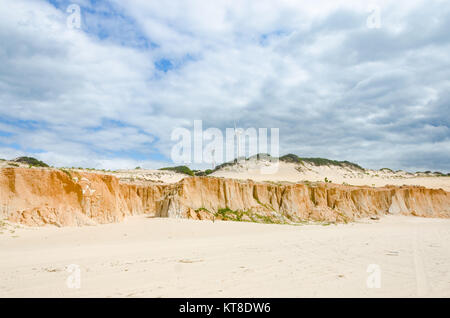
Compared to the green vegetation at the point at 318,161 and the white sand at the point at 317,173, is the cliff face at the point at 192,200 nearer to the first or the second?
the white sand at the point at 317,173

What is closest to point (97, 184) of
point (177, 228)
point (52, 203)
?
point (52, 203)

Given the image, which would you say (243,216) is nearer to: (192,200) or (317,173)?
(192,200)

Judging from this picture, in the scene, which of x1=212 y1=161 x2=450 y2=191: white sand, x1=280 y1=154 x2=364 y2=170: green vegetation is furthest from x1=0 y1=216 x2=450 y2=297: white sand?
x1=280 y1=154 x2=364 y2=170: green vegetation

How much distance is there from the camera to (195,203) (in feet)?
81.7

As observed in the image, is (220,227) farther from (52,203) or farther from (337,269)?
(337,269)

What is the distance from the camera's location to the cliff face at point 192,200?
15.8 m

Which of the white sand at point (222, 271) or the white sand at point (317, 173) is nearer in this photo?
the white sand at point (222, 271)

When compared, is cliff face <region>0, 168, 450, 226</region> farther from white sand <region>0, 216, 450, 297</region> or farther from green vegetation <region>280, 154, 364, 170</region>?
green vegetation <region>280, 154, 364, 170</region>

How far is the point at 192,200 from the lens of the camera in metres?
24.9

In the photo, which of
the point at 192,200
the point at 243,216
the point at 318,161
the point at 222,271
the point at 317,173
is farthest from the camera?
the point at 318,161

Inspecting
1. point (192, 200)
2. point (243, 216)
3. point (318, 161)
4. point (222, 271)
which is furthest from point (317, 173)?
point (222, 271)

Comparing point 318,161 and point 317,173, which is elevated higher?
point 318,161

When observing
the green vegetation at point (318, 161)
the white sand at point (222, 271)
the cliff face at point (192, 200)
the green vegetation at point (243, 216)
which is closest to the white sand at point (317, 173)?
the green vegetation at point (318, 161)
